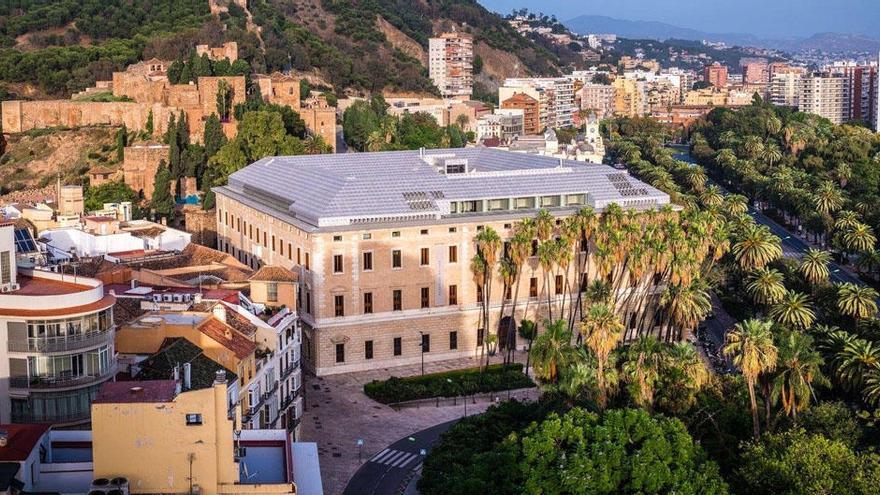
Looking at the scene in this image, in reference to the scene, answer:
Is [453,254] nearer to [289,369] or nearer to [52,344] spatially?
[289,369]

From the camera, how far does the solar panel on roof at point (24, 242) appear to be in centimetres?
4905

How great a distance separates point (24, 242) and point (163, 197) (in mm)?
38945

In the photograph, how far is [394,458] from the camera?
49406 mm

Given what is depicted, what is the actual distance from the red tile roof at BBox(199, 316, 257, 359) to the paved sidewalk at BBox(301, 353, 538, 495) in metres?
6.14

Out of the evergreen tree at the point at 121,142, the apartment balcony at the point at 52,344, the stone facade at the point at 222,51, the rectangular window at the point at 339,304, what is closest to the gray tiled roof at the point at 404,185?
the rectangular window at the point at 339,304

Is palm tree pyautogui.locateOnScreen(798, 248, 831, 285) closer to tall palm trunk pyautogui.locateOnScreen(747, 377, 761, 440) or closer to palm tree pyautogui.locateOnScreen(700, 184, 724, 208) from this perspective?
palm tree pyautogui.locateOnScreen(700, 184, 724, 208)

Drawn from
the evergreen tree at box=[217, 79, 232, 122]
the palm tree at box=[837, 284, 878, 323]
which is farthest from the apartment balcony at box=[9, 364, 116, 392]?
the evergreen tree at box=[217, 79, 232, 122]

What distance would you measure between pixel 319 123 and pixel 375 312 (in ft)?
144

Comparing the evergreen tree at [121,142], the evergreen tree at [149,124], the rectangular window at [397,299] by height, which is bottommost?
the rectangular window at [397,299]

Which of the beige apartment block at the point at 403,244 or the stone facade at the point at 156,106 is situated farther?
the stone facade at the point at 156,106

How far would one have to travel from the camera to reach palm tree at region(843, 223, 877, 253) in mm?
88312

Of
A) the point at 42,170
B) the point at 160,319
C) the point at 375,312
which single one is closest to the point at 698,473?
the point at 160,319

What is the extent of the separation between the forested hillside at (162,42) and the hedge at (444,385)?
64584 mm

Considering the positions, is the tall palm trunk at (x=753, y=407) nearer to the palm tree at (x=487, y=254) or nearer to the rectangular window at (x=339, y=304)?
the palm tree at (x=487, y=254)
